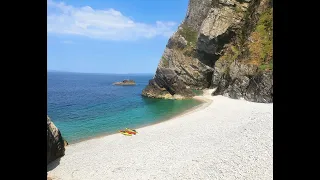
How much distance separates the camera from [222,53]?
74.6 metres

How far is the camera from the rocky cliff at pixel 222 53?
168ft

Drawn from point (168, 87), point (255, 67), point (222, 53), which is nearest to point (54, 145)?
point (255, 67)

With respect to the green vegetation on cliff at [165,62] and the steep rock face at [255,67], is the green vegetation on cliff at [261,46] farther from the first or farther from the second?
the green vegetation on cliff at [165,62]

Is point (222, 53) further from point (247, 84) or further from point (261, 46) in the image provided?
point (247, 84)

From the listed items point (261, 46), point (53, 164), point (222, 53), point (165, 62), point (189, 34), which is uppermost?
point (189, 34)

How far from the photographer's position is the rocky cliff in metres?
51.2

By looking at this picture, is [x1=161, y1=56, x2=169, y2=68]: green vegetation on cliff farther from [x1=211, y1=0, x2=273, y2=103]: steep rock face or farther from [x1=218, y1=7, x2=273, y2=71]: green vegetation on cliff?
[x1=218, y1=7, x2=273, y2=71]: green vegetation on cliff

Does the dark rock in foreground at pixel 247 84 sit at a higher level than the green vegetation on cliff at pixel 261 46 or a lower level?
lower

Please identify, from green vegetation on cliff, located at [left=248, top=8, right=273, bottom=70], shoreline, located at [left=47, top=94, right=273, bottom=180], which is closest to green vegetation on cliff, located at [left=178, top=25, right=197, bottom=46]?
green vegetation on cliff, located at [left=248, top=8, right=273, bottom=70]

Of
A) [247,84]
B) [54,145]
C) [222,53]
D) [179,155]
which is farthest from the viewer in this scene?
[222,53]

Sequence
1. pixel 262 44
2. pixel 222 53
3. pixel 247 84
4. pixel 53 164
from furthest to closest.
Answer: pixel 222 53, pixel 262 44, pixel 247 84, pixel 53 164

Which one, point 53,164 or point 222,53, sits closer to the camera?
point 53,164

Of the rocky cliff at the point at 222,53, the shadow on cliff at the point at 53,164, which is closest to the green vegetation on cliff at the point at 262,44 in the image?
the rocky cliff at the point at 222,53
